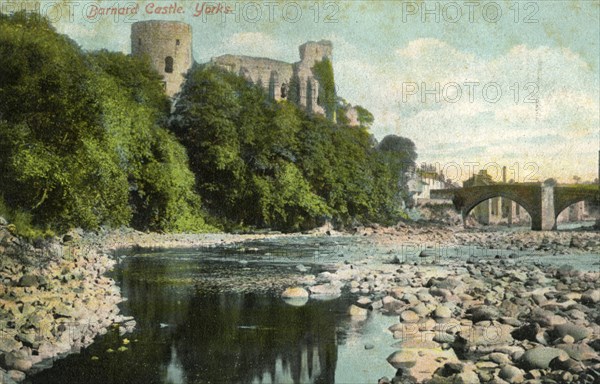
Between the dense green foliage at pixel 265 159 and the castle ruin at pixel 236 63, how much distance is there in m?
2.46

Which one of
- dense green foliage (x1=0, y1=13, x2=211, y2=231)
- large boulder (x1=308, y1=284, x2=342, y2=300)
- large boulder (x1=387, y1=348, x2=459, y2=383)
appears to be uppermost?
dense green foliage (x1=0, y1=13, x2=211, y2=231)

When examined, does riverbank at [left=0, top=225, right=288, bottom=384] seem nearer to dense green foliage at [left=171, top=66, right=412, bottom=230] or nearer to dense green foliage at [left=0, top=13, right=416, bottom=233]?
dense green foliage at [left=0, top=13, right=416, bottom=233]

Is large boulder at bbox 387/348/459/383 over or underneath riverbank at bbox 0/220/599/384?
underneath

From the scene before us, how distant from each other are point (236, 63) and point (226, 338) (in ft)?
83.6

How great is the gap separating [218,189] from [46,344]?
20543 mm

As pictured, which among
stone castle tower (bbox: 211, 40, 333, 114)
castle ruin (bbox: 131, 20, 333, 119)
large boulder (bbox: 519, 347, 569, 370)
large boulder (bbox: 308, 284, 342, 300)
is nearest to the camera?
large boulder (bbox: 519, 347, 569, 370)

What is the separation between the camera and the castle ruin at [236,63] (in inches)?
1373

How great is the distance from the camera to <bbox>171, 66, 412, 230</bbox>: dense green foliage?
28094 mm

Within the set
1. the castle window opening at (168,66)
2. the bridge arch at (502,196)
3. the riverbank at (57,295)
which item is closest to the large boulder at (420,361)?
the riverbank at (57,295)

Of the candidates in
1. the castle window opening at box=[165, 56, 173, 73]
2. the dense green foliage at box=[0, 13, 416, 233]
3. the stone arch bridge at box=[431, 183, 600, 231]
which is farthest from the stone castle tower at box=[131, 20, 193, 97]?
the stone arch bridge at box=[431, 183, 600, 231]

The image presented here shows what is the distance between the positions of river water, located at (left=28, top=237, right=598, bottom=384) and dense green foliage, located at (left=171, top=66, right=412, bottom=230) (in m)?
13.6

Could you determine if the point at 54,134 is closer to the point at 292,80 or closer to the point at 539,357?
the point at 539,357

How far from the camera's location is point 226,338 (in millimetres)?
8539

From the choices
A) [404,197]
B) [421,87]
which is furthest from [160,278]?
[404,197]
